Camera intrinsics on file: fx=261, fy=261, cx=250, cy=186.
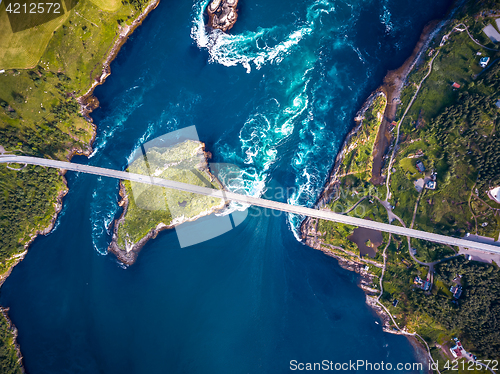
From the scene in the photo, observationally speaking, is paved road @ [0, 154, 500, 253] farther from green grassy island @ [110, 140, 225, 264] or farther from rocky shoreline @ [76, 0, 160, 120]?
rocky shoreline @ [76, 0, 160, 120]

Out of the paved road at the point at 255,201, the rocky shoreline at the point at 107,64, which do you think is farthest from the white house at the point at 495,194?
the rocky shoreline at the point at 107,64

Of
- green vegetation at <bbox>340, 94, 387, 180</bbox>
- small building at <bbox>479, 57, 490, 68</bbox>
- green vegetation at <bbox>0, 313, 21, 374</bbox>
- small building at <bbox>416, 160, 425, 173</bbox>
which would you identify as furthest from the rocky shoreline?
small building at <bbox>479, 57, 490, 68</bbox>

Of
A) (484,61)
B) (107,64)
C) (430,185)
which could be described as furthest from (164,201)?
(484,61)

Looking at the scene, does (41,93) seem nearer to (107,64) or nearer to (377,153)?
(107,64)

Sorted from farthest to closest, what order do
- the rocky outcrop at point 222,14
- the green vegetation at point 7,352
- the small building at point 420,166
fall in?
the rocky outcrop at point 222,14 → the green vegetation at point 7,352 → the small building at point 420,166

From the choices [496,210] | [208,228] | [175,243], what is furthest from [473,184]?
[175,243]

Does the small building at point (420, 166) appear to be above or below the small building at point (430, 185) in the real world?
above

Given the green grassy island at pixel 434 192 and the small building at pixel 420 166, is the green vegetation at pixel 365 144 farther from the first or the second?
the small building at pixel 420 166

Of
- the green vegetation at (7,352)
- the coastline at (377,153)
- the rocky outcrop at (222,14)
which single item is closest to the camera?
the green vegetation at (7,352)
